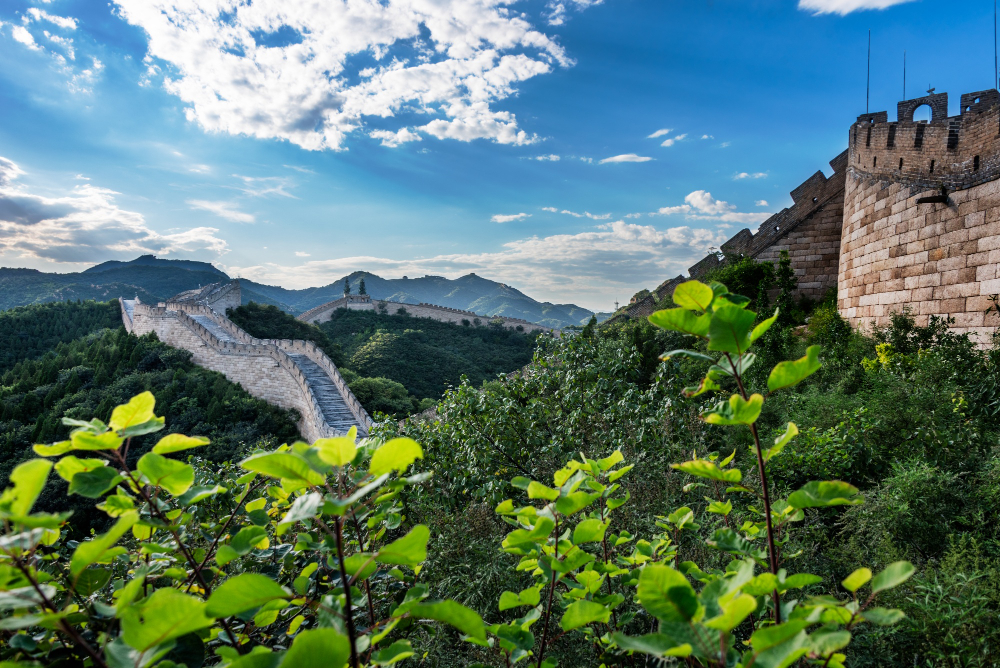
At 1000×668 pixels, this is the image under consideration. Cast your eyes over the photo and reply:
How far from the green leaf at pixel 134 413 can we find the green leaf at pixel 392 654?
2.15ft

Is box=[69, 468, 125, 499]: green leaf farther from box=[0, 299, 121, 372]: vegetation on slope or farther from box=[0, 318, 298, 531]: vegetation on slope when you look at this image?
→ box=[0, 299, 121, 372]: vegetation on slope

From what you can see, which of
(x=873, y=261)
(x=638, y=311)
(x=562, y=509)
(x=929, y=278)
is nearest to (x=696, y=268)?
(x=638, y=311)

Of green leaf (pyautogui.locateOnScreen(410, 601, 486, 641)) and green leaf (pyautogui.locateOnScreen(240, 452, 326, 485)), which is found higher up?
green leaf (pyautogui.locateOnScreen(240, 452, 326, 485))

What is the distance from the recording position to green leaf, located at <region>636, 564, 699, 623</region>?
0.65 m

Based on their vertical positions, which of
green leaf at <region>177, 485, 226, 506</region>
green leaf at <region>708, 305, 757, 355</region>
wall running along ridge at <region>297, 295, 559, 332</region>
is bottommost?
green leaf at <region>177, 485, 226, 506</region>

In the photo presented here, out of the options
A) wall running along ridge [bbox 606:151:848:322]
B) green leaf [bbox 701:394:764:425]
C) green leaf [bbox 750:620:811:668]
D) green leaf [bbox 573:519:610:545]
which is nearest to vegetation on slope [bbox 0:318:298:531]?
wall running along ridge [bbox 606:151:848:322]

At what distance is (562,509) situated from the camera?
A: 3.17 ft

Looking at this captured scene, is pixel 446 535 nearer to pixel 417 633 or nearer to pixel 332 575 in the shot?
pixel 417 633

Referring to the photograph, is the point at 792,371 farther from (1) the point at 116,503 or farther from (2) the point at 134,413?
(1) the point at 116,503

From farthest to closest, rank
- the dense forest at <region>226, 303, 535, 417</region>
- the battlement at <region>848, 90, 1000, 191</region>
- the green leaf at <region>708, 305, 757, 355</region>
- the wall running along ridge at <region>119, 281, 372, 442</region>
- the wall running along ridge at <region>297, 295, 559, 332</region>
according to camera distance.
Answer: the wall running along ridge at <region>297, 295, 559, 332</region>, the dense forest at <region>226, 303, 535, 417</region>, the wall running along ridge at <region>119, 281, 372, 442</region>, the battlement at <region>848, 90, 1000, 191</region>, the green leaf at <region>708, 305, 757, 355</region>

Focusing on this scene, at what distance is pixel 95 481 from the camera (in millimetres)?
905

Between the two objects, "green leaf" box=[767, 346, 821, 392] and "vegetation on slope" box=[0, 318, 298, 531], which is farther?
"vegetation on slope" box=[0, 318, 298, 531]

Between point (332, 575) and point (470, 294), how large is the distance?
8925cm

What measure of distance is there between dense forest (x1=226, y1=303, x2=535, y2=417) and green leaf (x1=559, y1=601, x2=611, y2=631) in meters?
18.0
